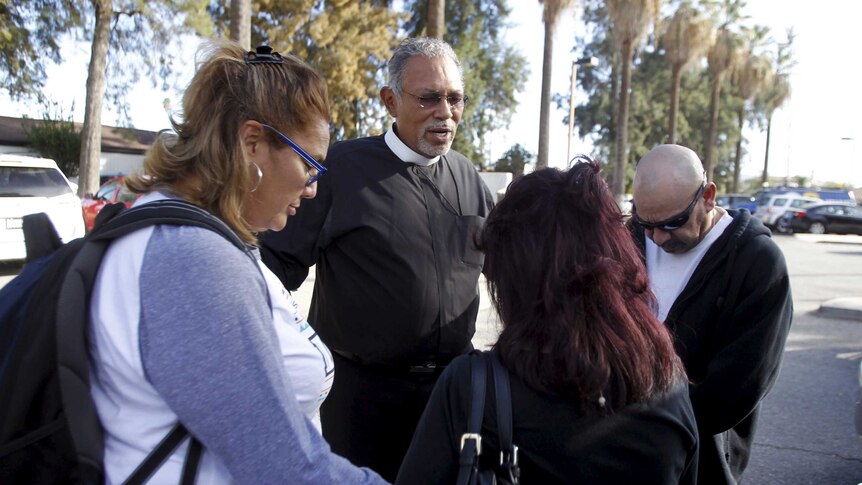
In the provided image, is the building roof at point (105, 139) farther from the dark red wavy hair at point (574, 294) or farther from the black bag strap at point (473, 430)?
the black bag strap at point (473, 430)

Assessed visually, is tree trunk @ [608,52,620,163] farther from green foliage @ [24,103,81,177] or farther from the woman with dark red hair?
the woman with dark red hair

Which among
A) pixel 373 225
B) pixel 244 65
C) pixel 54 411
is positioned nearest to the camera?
pixel 54 411

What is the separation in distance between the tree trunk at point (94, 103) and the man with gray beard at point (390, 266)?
18132 mm

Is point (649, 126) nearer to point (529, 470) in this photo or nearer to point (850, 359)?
point (850, 359)

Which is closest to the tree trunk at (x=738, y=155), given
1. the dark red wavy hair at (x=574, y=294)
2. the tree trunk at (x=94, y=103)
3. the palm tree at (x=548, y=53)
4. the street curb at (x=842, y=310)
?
the palm tree at (x=548, y=53)

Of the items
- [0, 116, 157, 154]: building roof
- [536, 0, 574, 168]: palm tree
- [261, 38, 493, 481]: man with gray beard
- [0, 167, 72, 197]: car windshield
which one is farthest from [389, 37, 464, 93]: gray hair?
[0, 116, 157, 154]: building roof

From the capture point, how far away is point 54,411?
1143 millimetres

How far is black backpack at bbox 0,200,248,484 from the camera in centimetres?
113

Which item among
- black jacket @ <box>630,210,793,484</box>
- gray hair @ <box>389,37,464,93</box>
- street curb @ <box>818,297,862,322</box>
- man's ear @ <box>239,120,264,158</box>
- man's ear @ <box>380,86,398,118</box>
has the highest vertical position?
gray hair @ <box>389,37,464,93</box>

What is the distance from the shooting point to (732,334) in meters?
2.32

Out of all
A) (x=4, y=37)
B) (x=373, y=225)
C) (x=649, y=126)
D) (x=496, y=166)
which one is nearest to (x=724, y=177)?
(x=649, y=126)

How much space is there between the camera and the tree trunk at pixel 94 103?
61.0 ft

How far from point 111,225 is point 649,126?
4241cm

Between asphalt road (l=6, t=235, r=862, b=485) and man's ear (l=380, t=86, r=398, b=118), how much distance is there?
959 millimetres
